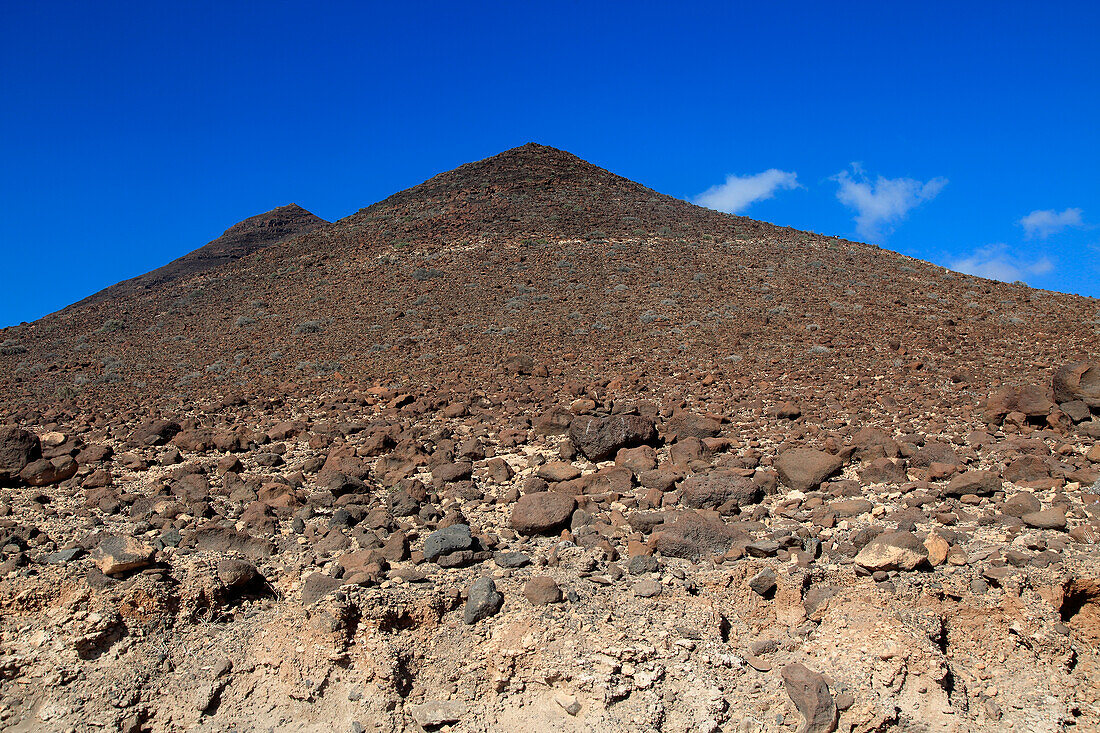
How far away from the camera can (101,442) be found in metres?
8.69

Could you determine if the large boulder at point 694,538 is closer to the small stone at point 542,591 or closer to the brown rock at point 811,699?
the small stone at point 542,591

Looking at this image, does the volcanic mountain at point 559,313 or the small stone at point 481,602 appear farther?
the volcanic mountain at point 559,313

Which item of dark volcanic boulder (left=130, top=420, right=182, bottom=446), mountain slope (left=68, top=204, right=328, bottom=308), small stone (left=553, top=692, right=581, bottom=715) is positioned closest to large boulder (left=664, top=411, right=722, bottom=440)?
small stone (left=553, top=692, right=581, bottom=715)

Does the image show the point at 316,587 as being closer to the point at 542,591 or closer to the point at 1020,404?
the point at 542,591

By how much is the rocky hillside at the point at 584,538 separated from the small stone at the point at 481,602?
2 centimetres

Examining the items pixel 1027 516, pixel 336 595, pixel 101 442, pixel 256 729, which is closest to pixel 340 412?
A: pixel 101 442

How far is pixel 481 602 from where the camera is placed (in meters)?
4.57

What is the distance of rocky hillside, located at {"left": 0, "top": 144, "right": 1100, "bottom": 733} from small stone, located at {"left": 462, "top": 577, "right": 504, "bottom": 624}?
0.02 meters

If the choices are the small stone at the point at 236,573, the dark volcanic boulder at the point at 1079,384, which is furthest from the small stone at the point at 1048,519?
the small stone at the point at 236,573

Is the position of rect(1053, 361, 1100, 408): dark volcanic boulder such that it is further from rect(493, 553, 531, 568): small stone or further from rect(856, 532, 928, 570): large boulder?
rect(493, 553, 531, 568): small stone

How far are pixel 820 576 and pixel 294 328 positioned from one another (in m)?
12.8

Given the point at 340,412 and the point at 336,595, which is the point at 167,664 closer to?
the point at 336,595

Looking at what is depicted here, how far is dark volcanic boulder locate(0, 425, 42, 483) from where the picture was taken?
270 inches

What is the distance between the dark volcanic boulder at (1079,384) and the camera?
702cm
